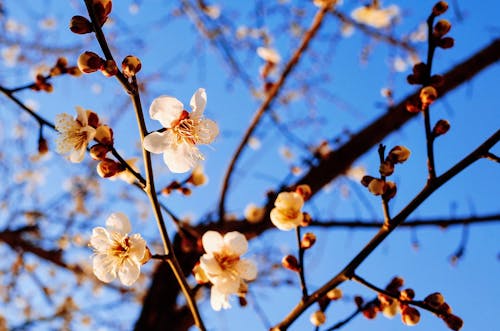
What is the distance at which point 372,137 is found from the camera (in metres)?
2.51

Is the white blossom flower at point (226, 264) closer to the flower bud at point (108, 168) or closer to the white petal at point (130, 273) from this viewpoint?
the white petal at point (130, 273)

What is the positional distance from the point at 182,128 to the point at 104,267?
1.46 ft

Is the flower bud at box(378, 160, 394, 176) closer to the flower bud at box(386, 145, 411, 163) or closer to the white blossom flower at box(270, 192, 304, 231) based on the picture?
the flower bud at box(386, 145, 411, 163)

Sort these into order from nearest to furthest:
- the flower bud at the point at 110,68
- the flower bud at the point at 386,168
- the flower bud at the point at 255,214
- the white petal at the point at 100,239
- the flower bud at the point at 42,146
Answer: the flower bud at the point at 110,68 < the flower bud at the point at 386,168 < the white petal at the point at 100,239 < the flower bud at the point at 42,146 < the flower bud at the point at 255,214

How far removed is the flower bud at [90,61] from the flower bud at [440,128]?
0.80 m

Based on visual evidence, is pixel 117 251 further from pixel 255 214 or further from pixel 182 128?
pixel 255 214

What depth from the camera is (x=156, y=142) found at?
0.95m

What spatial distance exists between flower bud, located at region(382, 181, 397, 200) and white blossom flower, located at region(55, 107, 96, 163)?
28.5 inches

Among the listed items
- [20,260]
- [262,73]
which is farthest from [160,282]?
[262,73]

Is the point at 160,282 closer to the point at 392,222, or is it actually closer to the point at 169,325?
the point at 169,325

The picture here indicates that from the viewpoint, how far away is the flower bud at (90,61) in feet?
2.98

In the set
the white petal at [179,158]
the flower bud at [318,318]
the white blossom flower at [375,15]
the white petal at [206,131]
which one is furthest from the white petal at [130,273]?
the white blossom flower at [375,15]

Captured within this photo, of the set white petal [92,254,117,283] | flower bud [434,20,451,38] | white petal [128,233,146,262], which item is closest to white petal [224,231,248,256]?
white petal [128,233,146,262]

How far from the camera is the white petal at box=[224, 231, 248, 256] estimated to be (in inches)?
43.7
